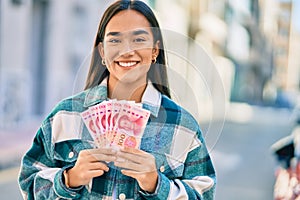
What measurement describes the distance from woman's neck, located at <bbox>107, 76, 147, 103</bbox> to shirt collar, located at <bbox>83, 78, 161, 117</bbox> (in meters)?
0.01

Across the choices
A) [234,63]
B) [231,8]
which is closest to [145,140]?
[231,8]

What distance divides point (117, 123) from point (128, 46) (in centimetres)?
14

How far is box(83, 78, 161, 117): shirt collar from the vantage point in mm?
932

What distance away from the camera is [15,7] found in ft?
18.5

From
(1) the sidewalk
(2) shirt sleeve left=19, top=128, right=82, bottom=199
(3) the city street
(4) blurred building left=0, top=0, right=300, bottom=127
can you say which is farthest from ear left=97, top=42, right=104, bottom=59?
(1) the sidewalk

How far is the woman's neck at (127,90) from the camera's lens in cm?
94

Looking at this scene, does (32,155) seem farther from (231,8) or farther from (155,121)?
(231,8)

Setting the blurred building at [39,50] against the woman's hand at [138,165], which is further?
the blurred building at [39,50]

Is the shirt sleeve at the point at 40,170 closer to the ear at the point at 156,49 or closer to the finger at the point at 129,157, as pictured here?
the finger at the point at 129,157

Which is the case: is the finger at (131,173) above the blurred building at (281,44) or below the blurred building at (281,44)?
below

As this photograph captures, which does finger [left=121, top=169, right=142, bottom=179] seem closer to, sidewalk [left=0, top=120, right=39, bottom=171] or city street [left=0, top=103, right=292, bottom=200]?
city street [left=0, top=103, right=292, bottom=200]

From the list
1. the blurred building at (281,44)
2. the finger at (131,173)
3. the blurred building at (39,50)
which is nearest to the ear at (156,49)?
the finger at (131,173)

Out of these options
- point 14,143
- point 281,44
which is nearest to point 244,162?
point 14,143

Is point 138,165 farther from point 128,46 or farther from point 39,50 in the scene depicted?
point 39,50
